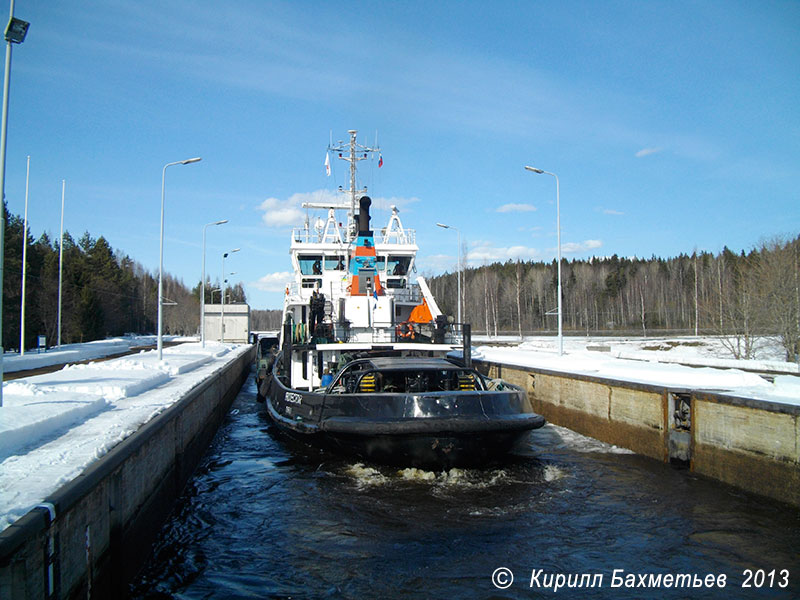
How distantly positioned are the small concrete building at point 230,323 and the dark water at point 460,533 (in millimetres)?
41070

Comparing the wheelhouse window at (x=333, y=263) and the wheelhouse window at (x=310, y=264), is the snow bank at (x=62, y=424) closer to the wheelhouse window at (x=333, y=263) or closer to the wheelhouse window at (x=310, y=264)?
the wheelhouse window at (x=310, y=264)

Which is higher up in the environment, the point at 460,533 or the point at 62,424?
the point at 62,424

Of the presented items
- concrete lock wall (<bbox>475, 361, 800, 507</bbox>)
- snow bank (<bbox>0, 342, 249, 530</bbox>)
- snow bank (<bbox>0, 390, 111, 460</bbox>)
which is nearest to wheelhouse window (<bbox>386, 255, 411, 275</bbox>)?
concrete lock wall (<bbox>475, 361, 800, 507</bbox>)

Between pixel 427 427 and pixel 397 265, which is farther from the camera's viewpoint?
pixel 397 265

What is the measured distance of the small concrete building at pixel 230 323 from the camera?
49.6 meters

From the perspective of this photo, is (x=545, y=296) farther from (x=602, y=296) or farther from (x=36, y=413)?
(x=36, y=413)

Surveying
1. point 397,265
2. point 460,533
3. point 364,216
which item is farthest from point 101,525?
point 397,265

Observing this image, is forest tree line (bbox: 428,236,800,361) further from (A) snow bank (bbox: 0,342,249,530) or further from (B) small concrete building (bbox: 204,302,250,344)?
(A) snow bank (bbox: 0,342,249,530)

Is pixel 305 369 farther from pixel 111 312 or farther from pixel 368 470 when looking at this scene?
pixel 111 312

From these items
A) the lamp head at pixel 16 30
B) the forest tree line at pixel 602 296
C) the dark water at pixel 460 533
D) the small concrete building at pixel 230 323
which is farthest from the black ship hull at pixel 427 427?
the forest tree line at pixel 602 296

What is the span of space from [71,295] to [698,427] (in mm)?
51403

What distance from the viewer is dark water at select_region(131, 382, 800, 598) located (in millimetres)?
5773

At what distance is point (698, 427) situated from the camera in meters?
9.42

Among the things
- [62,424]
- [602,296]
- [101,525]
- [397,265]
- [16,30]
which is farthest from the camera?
[602,296]
